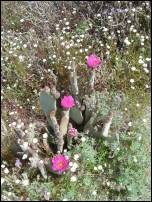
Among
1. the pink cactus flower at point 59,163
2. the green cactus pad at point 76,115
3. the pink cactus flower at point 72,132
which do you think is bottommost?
the pink cactus flower at point 59,163

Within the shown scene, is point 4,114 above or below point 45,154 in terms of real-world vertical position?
above

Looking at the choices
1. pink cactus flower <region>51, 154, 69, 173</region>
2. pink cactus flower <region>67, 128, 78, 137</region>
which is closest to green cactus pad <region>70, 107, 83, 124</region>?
pink cactus flower <region>67, 128, 78, 137</region>

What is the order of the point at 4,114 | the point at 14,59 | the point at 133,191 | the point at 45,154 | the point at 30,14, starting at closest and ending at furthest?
the point at 133,191, the point at 45,154, the point at 4,114, the point at 14,59, the point at 30,14

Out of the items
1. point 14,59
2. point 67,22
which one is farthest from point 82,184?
point 67,22

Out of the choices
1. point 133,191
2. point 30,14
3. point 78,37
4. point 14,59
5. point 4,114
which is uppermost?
point 30,14

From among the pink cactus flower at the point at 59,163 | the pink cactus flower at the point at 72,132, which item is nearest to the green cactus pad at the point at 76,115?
the pink cactus flower at the point at 72,132

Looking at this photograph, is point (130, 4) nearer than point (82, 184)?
No

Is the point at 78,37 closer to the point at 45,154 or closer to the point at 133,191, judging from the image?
the point at 45,154

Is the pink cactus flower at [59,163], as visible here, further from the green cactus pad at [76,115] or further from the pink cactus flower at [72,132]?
the green cactus pad at [76,115]
